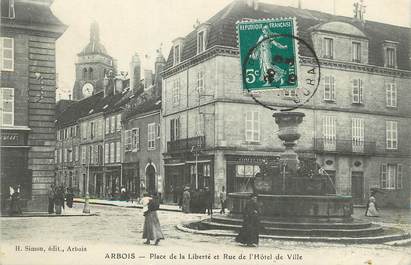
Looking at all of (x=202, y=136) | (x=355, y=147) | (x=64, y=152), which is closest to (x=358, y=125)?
(x=355, y=147)

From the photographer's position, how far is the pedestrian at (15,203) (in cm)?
1947

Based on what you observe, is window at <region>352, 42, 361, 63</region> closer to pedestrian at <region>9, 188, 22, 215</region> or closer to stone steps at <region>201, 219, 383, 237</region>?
stone steps at <region>201, 219, 383, 237</region>

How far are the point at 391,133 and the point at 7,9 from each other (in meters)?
18.1

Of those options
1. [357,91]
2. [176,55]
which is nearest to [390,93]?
[357,91]

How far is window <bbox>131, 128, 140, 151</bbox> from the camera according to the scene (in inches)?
1446

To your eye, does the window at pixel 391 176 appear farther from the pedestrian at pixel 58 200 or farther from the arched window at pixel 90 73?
the arched window at pixel 90 73

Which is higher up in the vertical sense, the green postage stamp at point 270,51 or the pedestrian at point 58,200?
the green postage stamp at point 270,51

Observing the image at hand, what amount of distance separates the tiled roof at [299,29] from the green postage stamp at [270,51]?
11.2 m

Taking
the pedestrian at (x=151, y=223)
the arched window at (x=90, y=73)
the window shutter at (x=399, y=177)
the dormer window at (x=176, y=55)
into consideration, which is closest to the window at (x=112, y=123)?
the dormer window at (x=176, y=55)

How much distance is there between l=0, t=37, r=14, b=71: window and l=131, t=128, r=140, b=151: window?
17.3 metres

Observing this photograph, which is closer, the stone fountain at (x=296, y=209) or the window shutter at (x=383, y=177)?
the stone fountain at (x=296, y=209)

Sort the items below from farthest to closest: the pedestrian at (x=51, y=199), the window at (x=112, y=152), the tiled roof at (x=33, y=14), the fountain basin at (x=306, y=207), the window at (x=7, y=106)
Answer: the window at (x=112, y=152)
the pedestrian at (x=51, y=199)
the tiled roof at (x=33, y=14)
the window at (x=7, y=106)
the fountain basin at (x=306, y=207)

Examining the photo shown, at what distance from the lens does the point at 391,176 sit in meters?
26.8

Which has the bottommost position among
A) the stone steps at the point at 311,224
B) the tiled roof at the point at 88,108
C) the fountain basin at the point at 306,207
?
the stone steps at the point at 311,224
